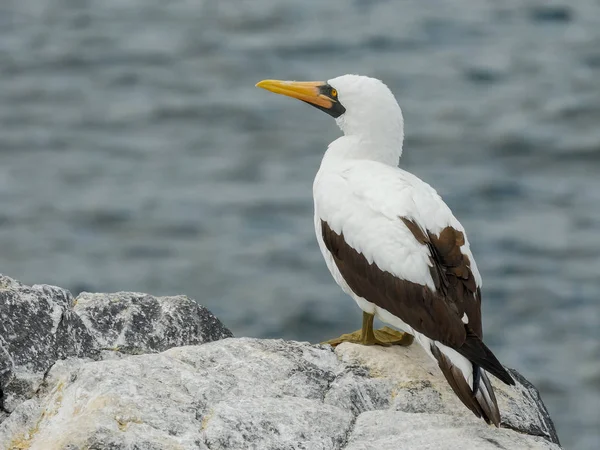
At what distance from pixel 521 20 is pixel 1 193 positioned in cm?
898

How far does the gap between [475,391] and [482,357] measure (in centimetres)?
17

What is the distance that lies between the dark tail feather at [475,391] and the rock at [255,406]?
0.27ft

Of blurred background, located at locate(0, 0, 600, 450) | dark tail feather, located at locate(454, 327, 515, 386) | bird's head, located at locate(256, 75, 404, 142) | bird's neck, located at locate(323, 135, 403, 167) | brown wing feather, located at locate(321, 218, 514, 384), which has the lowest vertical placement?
blurred background, located at locate(0, 0, 600, 450)

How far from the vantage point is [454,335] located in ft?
19.5

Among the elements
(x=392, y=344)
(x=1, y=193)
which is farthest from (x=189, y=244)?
(x=392, y=344)

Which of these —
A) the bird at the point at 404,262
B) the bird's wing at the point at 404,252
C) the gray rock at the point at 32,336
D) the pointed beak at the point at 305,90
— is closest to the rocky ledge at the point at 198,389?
the gray rock at the point at 32,336

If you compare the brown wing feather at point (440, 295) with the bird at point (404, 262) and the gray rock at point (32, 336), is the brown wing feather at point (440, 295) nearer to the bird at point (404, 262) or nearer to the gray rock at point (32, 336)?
the bird at point (404, 262)

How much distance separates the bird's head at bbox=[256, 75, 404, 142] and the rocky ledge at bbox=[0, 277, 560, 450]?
5.06 feet

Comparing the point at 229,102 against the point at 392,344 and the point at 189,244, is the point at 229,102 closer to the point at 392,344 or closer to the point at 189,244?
the point at 189,244

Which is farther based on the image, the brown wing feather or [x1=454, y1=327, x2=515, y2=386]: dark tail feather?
the brown wing feather

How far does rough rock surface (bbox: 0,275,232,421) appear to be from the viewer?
5.69m

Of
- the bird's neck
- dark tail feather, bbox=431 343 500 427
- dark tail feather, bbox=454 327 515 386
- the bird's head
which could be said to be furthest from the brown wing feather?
the bird's head

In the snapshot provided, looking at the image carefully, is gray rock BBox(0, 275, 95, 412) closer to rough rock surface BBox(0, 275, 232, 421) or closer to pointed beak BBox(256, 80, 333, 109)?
rough rock surface BBox(0, 275, 232, 421)

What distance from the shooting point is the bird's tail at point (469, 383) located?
5.64m
